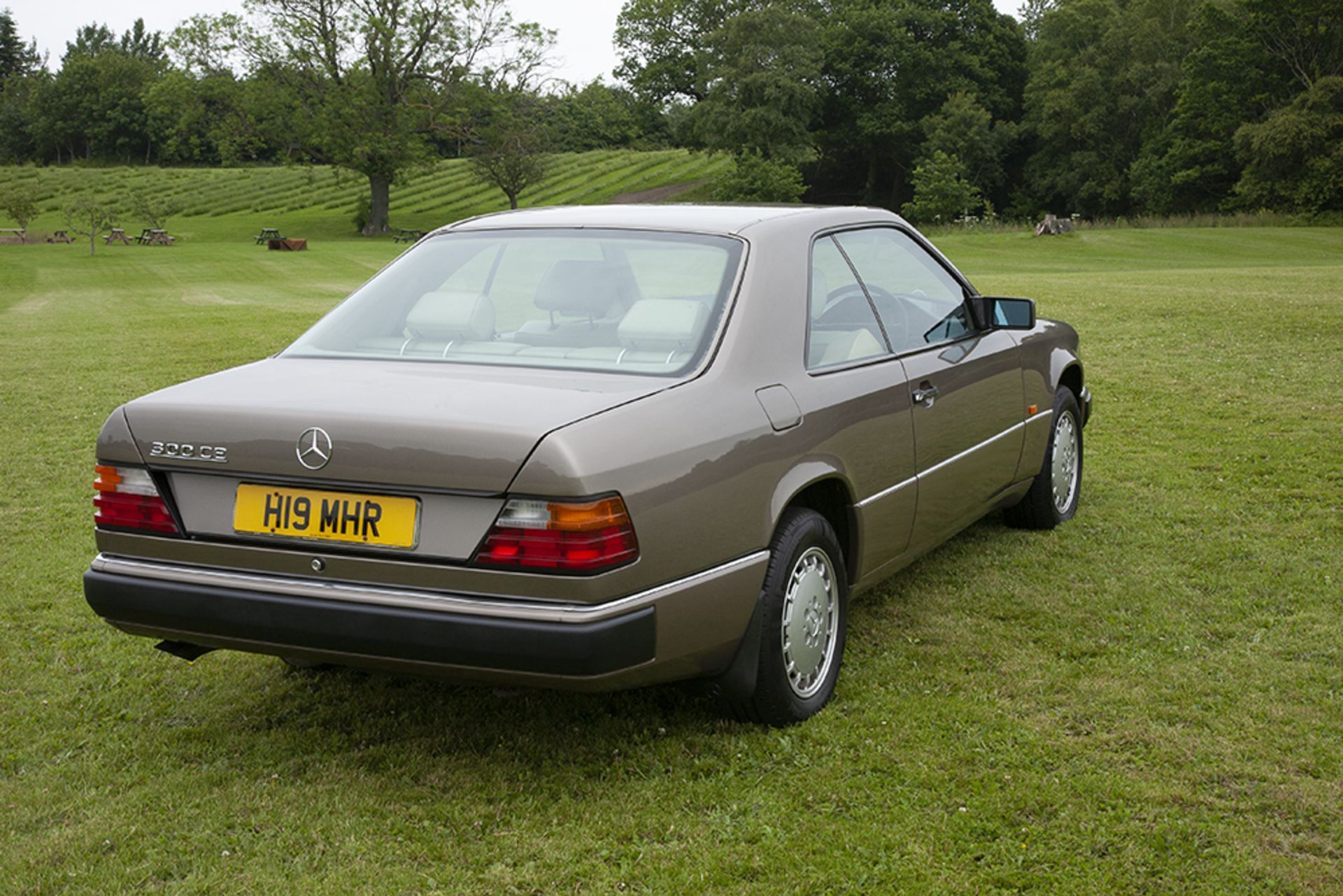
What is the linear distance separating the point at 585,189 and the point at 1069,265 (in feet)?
145

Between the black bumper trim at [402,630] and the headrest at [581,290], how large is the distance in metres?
1.25

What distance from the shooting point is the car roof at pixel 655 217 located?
4328mm

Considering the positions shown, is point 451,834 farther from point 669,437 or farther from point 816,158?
point 816,158

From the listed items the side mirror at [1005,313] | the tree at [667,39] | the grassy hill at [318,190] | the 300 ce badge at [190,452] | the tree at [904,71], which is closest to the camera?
the 300 ce badge at [190,452]

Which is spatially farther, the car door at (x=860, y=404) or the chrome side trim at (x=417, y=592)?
the car door at (x=860, y=404)

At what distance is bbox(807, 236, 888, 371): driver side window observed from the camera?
421 cm

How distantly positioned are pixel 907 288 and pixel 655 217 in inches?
48.6

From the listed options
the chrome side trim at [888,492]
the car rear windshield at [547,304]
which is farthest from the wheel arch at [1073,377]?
the car rear windshield at [547,304]

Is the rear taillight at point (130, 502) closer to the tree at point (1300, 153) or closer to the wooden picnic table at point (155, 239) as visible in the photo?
the wooden picnic table at point (155, 239)

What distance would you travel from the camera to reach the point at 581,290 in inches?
166

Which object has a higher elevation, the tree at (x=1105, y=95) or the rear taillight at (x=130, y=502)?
the tree at (x=1105, y=95)

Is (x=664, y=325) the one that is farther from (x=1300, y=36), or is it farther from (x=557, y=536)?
(x=1300, y=36)

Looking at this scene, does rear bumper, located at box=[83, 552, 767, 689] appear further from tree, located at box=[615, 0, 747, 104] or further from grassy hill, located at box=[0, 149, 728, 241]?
tree, located at box=[615, 0, 747, 104]

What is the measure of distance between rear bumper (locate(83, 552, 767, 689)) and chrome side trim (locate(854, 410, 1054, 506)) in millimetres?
847
